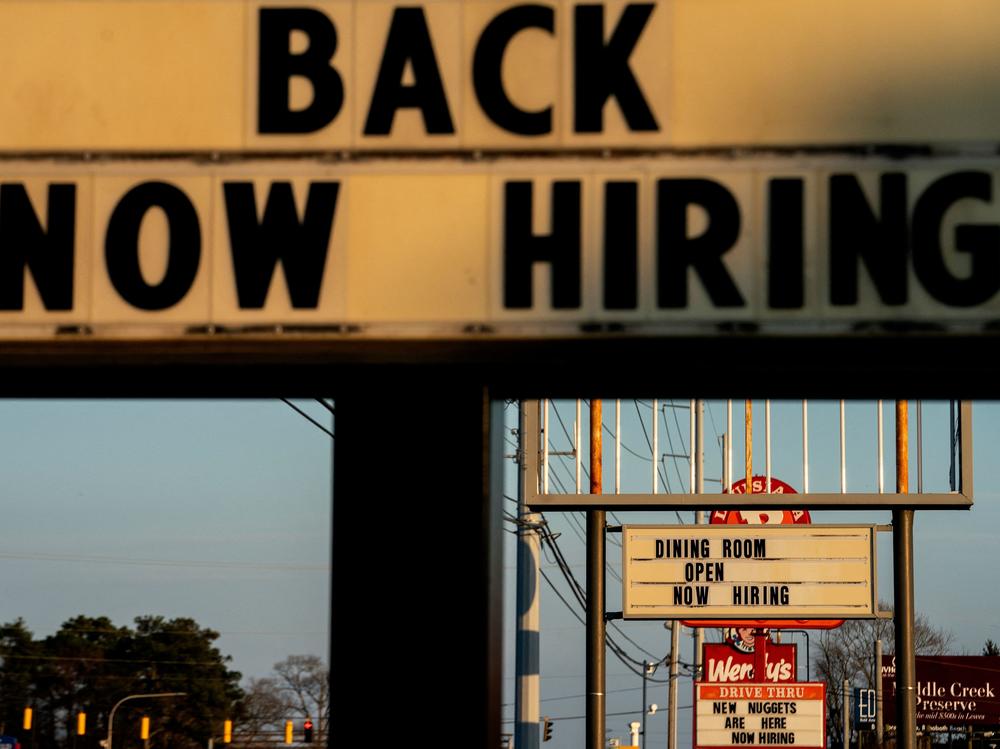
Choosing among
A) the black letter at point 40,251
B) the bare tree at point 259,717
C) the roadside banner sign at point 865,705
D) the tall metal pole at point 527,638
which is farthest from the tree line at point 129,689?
the black letter at point 40,251

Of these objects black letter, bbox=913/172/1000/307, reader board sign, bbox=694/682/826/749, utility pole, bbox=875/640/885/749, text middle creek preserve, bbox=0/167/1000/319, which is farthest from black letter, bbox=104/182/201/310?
utility pole, bbox=875/640/885/749

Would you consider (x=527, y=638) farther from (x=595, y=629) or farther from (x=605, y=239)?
(x=605, y=239)

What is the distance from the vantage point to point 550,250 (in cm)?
587

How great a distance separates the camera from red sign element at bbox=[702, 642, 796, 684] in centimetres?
2391

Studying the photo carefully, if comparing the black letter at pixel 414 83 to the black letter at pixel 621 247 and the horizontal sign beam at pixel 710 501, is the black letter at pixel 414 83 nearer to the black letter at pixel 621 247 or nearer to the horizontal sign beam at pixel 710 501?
the black letter at pixel 621 247

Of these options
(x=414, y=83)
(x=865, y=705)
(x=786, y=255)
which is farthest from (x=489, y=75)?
(x=865, y=705)

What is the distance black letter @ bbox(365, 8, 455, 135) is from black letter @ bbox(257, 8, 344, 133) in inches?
5.6

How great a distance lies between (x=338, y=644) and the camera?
597cm

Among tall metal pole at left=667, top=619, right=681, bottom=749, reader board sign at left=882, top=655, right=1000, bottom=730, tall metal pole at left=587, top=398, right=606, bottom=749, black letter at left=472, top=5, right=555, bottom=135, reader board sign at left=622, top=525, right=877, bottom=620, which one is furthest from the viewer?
reader board sign at left=882, top=655, right=1000, bottom=730

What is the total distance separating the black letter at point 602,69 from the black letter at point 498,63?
13 cm

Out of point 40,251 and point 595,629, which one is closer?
point 40,251

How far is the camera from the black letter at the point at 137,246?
596 cm

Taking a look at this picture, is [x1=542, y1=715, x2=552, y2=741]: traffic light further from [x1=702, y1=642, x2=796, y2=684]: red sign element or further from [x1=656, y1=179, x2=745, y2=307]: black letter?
[x1=656, y1=179, x2=745, y2=307]: black letter

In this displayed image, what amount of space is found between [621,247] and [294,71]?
4.23 ft
